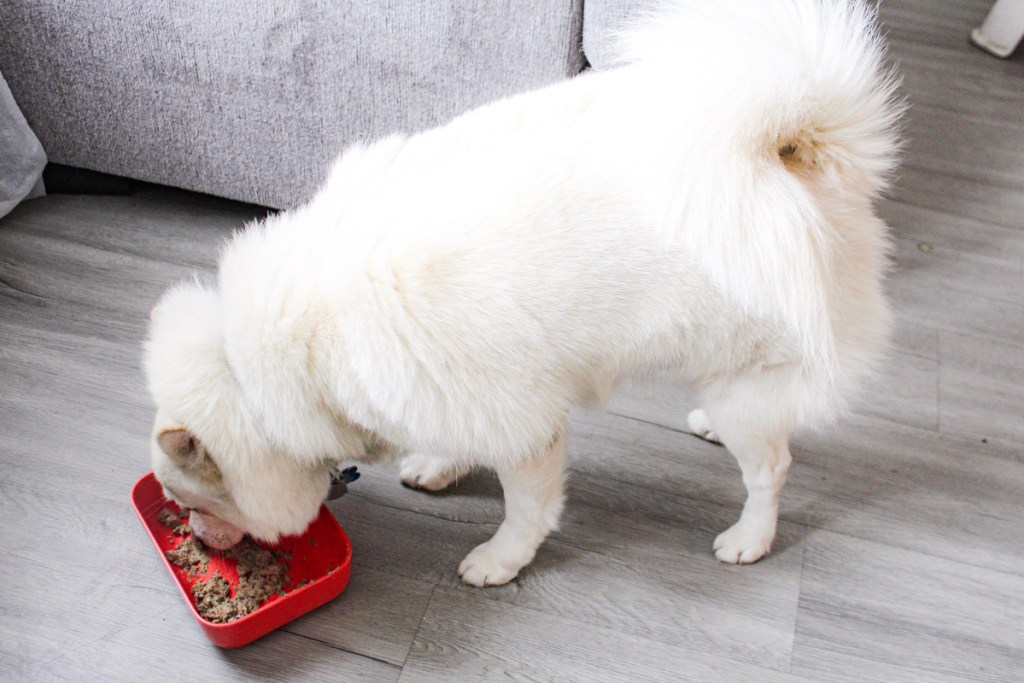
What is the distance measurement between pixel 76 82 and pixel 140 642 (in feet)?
3.98

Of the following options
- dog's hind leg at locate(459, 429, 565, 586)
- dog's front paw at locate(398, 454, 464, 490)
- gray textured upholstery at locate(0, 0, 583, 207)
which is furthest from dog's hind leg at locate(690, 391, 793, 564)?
gray textured upholstery at locate(0, 0, 583, 207)

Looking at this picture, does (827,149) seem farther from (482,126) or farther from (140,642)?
(140,642)

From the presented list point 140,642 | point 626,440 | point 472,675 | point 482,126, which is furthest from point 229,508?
point 626,440

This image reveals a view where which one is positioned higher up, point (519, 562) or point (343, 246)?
point (343, 246)

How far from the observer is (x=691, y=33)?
962 millimetres

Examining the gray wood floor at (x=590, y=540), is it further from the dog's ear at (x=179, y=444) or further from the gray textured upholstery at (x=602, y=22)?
the gray textured upholstery at (x=602, y=22)

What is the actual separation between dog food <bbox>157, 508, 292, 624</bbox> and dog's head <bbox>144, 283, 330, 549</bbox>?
156 millimetres

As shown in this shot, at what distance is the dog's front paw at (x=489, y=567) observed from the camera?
124 cm

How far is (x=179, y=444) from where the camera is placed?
0.92m

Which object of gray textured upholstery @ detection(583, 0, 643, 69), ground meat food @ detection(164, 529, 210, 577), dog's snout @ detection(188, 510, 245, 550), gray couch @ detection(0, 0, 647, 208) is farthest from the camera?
gray couch @ detection(0, 0, 647, 208)

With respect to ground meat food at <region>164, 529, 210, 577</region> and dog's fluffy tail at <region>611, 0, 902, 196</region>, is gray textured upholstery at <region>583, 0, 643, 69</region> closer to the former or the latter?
dog's fluffy tail at <region>611, 0, 902, 196</region>

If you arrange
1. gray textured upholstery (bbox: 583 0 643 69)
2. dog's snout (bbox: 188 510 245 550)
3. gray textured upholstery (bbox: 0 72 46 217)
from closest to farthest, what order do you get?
dog's snout (bbox: 188 510 245 550) → gray textured upholstery (bbox: 583 0 643 69) → gray textured upholstery (bbox: 0 72 46 217)

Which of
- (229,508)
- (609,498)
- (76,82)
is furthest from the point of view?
(76,82)

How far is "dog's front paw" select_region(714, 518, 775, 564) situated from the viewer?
1301 mm
